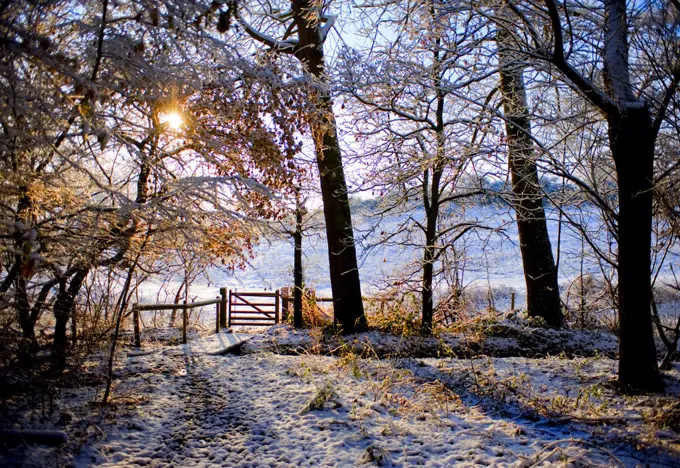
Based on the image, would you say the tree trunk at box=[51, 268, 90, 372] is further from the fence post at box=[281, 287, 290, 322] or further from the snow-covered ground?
the fence post at box=[281, 287, 290, 322]

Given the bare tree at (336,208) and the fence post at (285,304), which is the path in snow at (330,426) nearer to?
the bare tree at (336,208)

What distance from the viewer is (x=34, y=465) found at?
11.4 ft

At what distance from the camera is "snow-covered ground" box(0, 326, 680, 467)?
3762 millimetres

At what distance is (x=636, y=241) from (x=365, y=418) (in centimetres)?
356

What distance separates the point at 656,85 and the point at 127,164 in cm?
703

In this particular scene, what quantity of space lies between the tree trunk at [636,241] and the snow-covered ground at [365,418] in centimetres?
40

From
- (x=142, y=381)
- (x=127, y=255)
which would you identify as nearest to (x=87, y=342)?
(x=142, y=381)

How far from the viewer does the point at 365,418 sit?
456 cm

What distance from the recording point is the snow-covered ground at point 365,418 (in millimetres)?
3762

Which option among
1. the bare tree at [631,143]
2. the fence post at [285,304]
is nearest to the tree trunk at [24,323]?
the bare tree at [631,143]

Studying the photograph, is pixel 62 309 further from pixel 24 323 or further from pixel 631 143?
pixel 631 143

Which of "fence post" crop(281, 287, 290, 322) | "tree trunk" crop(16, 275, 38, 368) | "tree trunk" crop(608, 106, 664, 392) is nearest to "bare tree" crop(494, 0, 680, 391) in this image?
"tree trunk" crop(608, 106, 664, 392)

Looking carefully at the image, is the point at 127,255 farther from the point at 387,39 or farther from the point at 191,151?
the point at 387,39

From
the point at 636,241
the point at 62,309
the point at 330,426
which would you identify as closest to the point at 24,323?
the point at 62,309
